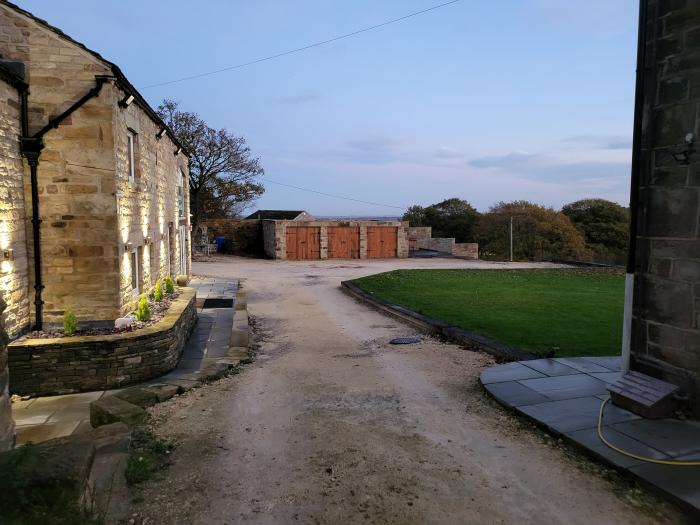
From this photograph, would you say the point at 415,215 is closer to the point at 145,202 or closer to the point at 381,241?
the point at 381,241

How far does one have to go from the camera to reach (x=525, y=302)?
1420 centimetres

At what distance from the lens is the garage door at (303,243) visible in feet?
104

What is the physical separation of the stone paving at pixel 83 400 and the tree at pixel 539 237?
1080 inches

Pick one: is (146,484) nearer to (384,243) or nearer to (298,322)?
(298,322)

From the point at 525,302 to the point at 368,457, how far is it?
10.5 m

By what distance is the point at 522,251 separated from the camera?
122ft

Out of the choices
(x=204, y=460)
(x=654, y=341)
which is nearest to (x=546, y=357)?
(x=654, y=341)

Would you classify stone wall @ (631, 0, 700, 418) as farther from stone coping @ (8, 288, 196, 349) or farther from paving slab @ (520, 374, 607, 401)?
stone coping @ (8, 288, 196, 349)

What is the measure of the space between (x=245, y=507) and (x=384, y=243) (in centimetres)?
2929

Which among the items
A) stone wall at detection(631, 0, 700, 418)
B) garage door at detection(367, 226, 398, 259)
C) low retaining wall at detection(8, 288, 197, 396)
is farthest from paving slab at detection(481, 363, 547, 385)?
garage door at detection(367, 226, 398, 259)

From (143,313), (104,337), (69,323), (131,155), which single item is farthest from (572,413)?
(131,155)

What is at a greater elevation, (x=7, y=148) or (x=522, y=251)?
Answer: (x=7, y=148)

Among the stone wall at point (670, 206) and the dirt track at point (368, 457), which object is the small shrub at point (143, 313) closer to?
the dirt track at point (368, 457)

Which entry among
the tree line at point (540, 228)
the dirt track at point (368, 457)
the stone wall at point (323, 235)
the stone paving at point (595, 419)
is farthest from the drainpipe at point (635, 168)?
the tree line at point (540, 228)
